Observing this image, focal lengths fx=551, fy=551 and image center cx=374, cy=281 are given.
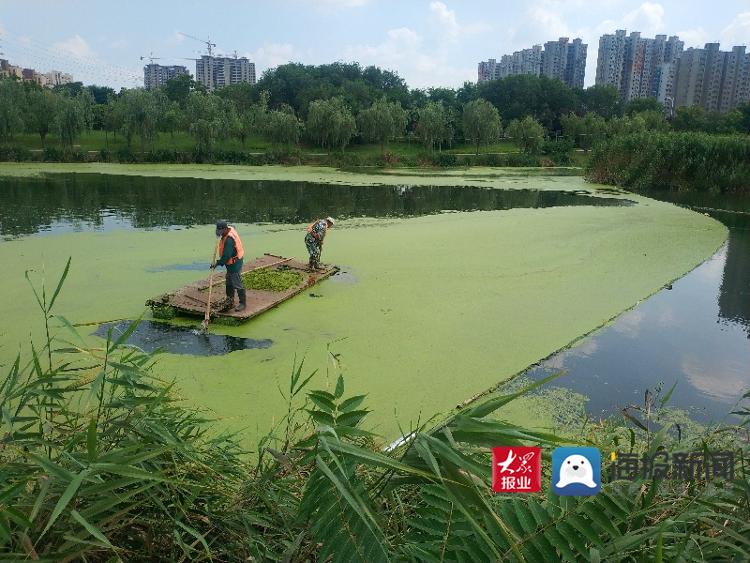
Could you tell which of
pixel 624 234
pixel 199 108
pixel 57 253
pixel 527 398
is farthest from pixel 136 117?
pixel 527 398

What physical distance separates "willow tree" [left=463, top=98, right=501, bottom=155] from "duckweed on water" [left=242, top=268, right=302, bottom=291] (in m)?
25.4

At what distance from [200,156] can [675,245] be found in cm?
1987

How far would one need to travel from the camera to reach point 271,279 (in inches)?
206

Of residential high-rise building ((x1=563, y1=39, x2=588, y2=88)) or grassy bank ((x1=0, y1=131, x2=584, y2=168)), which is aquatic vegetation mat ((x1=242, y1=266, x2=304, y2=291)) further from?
residential high-rise building ((x1=563, y1=39, x2=588, y2=88))

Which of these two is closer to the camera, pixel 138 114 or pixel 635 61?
pixel 138 114

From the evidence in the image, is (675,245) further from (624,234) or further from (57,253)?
(57,253)

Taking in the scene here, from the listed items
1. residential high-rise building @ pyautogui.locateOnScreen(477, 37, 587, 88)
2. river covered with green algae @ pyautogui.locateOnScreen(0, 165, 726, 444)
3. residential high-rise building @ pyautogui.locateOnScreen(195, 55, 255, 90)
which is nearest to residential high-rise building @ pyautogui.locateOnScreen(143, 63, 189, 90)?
residential high-rise building @ pyautogui.locateOnScreen(195, 55, 255, 90)

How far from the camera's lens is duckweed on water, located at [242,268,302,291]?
507 cm

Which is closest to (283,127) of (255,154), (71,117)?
(255,154)

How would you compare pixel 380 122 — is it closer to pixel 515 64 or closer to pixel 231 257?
pixel 231 257

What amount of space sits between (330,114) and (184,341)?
2298cm

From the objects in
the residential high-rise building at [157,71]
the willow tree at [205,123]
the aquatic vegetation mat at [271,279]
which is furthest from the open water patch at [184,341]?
the residential high-rise building at [157,71]

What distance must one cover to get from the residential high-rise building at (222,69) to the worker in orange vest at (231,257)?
79.9 meters

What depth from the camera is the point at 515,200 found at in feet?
44.6
